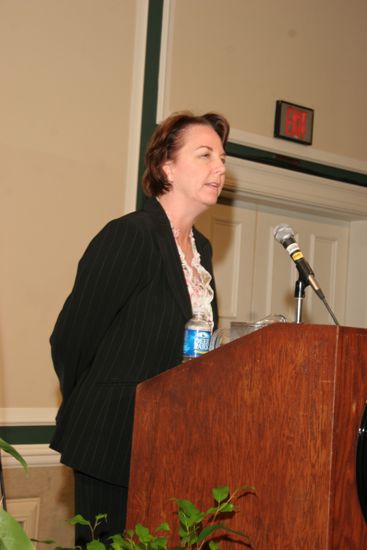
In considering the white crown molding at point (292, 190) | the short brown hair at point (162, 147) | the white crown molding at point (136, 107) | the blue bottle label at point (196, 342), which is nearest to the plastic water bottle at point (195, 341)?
the blue bottle label at point (196, 342)

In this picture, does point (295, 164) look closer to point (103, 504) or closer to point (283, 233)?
point (283, 233)

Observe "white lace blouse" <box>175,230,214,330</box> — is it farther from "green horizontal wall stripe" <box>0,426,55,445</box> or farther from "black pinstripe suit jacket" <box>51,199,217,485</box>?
"green horizontal wall stripe" <box>0,426,55,445</box>

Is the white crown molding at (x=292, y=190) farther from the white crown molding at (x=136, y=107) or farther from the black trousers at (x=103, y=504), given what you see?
the black trousers at (x=103, y=504)

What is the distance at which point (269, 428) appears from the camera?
1492mm

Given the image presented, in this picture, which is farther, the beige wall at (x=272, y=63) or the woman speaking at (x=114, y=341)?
the beige wall at (x=272, y=63)

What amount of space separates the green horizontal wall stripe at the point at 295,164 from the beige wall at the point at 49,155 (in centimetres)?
76

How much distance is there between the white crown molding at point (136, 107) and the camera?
3.75m

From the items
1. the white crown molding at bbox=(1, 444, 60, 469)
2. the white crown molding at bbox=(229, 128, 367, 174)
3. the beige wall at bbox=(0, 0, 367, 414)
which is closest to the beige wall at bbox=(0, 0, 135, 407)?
the beige wall at bbox=(0, 0, 367, 414)

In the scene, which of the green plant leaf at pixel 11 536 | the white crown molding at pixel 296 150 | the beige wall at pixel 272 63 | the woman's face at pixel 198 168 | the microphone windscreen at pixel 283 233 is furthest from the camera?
the white crown molding at pixel 296 150

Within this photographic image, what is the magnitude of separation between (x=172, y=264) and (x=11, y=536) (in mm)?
1640

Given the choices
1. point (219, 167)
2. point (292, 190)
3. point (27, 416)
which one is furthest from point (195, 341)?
point (292, 190)

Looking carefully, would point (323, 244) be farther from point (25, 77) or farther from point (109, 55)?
point (25, 77)

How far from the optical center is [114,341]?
2025mm

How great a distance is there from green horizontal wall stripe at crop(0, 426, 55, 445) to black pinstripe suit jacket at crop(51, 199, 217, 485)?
134 cm
